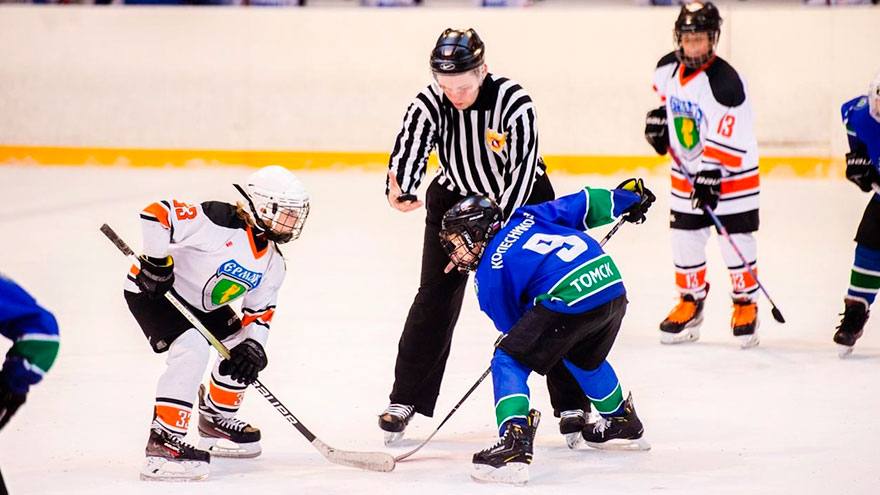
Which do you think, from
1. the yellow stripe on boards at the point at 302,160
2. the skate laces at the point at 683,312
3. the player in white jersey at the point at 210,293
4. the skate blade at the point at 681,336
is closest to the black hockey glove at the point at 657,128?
the skate laces at the point at 683,312

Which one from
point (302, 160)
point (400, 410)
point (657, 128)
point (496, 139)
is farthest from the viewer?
point (302, 160)

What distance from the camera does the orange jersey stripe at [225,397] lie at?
368 cm

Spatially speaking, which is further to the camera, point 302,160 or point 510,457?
point 302,160

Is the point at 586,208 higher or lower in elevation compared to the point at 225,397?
higher

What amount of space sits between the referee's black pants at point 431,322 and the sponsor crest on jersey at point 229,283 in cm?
56

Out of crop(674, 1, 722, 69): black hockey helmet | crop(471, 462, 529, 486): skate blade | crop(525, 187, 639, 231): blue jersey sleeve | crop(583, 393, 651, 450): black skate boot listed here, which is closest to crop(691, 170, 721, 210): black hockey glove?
crop(674, 1, 722, 69): black hockey helmet

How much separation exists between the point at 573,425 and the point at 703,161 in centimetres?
161

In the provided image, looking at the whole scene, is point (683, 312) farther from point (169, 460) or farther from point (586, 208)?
point (169, 460)

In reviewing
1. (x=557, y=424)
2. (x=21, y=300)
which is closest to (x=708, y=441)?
(x=557, y=424)

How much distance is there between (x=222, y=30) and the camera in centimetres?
862

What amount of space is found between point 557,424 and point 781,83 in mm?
4682

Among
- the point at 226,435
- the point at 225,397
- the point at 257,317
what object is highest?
the point at 257,317

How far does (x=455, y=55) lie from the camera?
143 inches

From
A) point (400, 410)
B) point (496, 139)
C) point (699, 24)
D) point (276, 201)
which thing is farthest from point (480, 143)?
point (699, 24)
